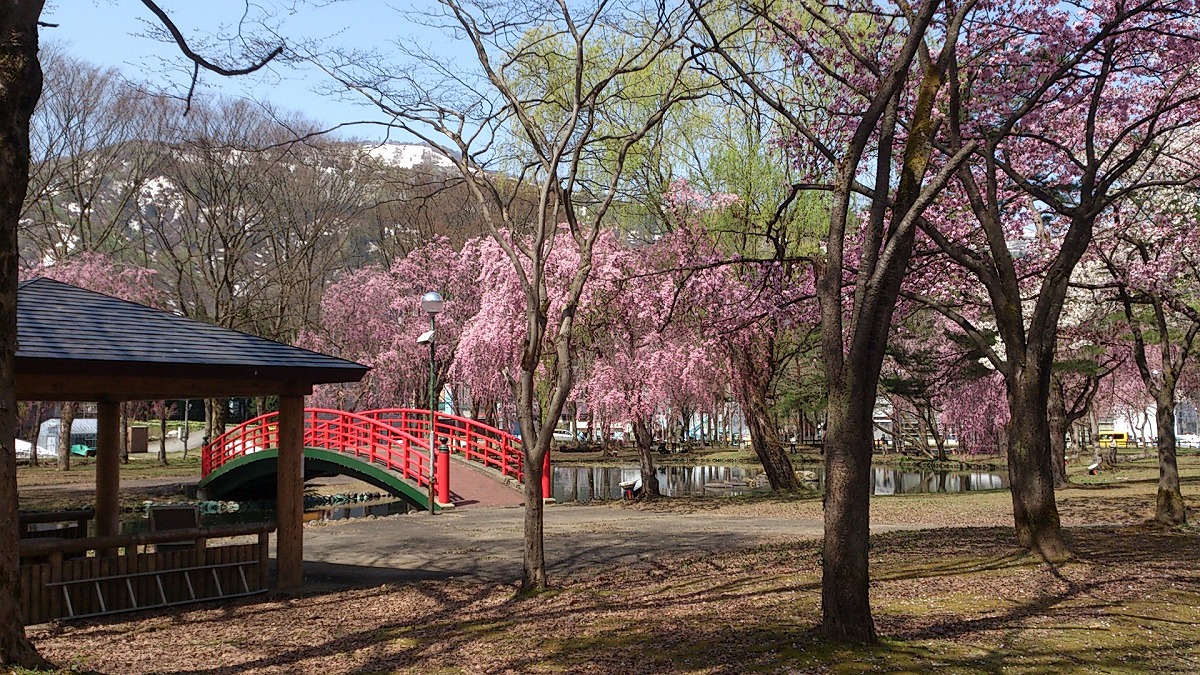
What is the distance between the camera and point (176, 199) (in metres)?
35.0

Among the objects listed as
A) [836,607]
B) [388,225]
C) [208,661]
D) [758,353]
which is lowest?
[208,661]

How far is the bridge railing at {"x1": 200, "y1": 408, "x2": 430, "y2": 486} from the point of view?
71.2ft

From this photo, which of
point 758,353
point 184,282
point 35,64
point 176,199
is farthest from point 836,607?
point 184,282

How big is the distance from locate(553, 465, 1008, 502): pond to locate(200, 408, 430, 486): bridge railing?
176 inches

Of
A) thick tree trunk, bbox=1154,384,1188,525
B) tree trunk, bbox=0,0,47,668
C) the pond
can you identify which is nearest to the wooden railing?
tree trunk, bbox=0,0,47,668

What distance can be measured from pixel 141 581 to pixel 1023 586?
27.1 feet

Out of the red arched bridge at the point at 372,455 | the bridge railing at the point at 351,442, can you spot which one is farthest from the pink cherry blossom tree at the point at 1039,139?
the bridge railing at the point at 351,442

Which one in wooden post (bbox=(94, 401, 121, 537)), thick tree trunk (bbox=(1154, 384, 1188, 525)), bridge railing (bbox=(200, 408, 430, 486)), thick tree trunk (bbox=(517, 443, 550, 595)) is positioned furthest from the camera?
bridge railing (bbox=(200, 408, 430, 486))

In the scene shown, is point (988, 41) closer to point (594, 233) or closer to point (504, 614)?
point (594, 233)

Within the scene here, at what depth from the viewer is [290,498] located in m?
11.0

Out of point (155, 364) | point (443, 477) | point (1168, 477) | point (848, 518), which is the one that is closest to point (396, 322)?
point (443, 477)

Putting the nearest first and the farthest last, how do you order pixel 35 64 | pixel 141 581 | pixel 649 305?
pixel 35 64 < pixel 141 581 < pixel 649 305

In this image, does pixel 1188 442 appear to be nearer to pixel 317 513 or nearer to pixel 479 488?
pixel 479 488

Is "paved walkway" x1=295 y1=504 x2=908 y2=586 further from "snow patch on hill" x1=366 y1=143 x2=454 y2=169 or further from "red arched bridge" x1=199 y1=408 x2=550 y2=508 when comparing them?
"snow patch on hill" x1=366 y1=143 x2=454 y2=169
